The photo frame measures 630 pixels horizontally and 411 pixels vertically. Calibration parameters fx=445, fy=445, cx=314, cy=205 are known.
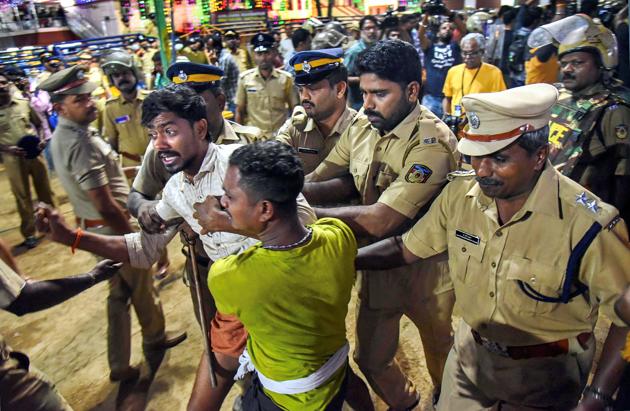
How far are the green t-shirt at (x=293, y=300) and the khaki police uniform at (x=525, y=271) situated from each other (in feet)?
1.81

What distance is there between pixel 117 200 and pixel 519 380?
3.07 metres

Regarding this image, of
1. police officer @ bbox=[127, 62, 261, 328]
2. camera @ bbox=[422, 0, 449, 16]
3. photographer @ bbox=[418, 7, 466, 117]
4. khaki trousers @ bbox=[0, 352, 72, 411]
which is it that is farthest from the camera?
camera @ bbox=[422, 0, 449, 16]

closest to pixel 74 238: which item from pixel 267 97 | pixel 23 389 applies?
pixel 23 389

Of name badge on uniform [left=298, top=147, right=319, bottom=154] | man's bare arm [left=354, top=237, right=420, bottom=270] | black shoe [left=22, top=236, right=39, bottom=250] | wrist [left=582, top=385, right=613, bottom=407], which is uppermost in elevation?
name badge on uniform [left=298, top=147, right=319, bottom=154]

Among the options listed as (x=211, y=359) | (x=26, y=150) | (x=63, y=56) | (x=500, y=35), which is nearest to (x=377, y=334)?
(x=211, y=359)

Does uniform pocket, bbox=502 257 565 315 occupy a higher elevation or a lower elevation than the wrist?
higher

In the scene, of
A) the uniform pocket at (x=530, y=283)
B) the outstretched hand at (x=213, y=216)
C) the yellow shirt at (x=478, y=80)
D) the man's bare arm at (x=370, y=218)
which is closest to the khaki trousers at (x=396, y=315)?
the man's bare arm at (x=370, y=218)

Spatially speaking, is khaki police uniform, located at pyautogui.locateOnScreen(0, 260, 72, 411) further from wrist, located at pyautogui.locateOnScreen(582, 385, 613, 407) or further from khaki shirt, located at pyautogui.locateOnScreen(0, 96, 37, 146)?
khaki shirt, located at pyautogui.locateOnScreen(0, 96, 37, 146)

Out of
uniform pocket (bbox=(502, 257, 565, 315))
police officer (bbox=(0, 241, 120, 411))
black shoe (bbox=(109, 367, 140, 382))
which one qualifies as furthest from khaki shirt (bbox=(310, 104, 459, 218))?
black shoe (bbox=(109, 367, 140, 382))

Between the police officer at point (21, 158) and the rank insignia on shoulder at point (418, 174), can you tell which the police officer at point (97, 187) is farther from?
the police officer at point (21, 158)

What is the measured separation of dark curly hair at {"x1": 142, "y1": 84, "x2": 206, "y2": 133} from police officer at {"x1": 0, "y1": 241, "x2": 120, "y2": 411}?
104 cm

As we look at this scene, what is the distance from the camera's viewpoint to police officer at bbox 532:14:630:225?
3199mm

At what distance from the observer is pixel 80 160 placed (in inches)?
127

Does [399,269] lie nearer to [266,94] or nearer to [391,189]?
[391,189]
